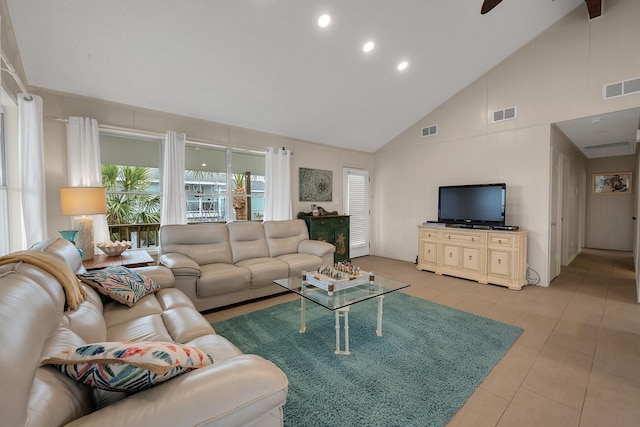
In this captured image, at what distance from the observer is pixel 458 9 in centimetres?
332

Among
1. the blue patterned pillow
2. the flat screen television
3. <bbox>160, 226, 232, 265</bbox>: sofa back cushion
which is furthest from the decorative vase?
the flat screen television

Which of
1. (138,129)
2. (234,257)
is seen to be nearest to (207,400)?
(234,257)

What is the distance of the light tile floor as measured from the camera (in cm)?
166

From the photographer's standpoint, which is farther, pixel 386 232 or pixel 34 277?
pixel 386 232

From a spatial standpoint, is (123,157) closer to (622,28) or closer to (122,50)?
(122,50)

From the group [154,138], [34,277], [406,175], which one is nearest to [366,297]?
[34,277]

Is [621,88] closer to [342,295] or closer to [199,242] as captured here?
[342,295]

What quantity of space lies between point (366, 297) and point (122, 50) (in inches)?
132

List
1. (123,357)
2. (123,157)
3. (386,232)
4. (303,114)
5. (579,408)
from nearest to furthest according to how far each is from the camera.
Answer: (123,357)
(579,408)
(123,157)
(303,114)
(386,232)

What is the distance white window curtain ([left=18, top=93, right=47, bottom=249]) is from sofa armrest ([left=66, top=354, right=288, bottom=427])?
9.25ft

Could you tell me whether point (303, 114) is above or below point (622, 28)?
below

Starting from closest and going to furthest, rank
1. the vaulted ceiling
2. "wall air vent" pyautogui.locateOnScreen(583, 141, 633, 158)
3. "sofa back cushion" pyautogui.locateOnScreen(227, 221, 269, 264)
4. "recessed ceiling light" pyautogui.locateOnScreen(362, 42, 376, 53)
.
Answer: the vaulted ceiling → "recessed ceiling light" pyautogui.locateOnScreen(362, 42, 376, 53) → "sofa back cushion" pyautogui.locateOnScreen(227, 221, 269, 264) → "wall air vent" pyautogui.locateOnScreen(583, 141, 633, 158)

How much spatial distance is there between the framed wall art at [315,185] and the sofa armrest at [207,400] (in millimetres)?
4289

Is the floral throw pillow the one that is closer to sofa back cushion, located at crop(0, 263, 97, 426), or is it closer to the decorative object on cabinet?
sofa back cushion, located at crop(0, 263, 97, 426)
